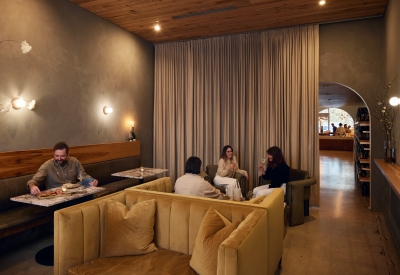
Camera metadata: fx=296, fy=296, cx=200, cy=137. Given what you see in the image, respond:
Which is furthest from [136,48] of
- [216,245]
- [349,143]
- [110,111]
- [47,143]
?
[349,143]

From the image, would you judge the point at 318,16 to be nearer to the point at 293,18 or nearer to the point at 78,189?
the point at 293,18

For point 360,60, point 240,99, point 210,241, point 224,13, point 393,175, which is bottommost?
point 210,241

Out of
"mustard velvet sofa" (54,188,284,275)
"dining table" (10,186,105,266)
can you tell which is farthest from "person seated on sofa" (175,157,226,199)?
"dining table" (10,186,105,266)

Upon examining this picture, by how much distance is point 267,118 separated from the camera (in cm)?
567

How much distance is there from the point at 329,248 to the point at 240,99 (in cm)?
321

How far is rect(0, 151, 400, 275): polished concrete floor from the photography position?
122 inches

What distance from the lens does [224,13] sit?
492 centimetres

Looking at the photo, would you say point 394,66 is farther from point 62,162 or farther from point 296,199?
point 62,162

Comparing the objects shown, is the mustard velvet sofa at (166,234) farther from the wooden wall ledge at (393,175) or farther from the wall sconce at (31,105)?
the wall sconce at (31,105)

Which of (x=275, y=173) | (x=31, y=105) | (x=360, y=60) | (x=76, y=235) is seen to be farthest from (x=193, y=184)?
(x=360, y=60)

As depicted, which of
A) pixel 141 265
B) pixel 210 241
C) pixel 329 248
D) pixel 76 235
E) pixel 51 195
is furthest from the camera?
pixel 329 248

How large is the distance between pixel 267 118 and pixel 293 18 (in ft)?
5.92

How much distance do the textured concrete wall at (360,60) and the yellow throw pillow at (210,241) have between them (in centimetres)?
396

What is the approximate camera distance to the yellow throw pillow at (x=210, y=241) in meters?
2.02
